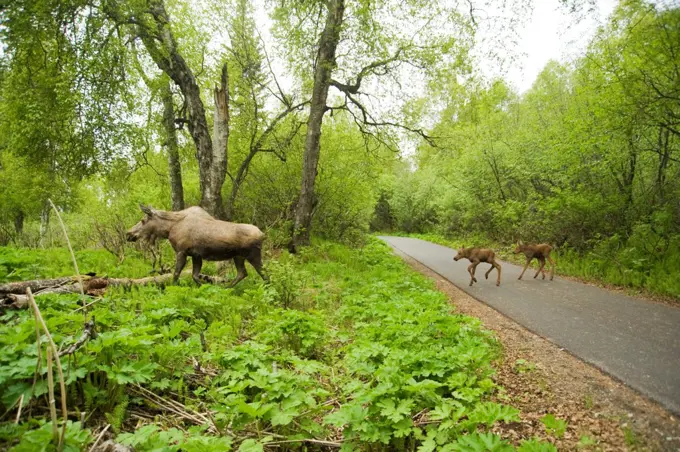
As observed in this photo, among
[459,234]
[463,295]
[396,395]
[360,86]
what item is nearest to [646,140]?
[463,295]

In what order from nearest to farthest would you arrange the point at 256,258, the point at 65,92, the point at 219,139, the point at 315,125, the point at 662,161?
1. the point at 256,258
2. the point at 65,92
3. the point at 219,139
4. the point at 662,161
5. the point at 315,125

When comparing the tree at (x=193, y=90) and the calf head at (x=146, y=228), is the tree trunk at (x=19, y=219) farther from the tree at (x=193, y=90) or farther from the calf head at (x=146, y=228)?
the calf head at (x=146, y=228)

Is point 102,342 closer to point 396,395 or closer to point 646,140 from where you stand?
point 396,395

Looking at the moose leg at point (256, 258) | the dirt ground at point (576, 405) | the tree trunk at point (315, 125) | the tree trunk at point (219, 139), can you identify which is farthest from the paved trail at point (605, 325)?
the tree trunk at point (219, 139)

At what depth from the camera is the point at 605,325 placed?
539 cm

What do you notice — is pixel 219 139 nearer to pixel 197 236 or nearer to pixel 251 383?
pixel 197 236

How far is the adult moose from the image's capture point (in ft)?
22.2

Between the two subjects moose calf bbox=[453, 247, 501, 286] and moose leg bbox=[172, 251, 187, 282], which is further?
moose calf bbox=[453, 247, 501, 286]

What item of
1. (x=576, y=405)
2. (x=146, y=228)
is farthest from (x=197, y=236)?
(x=576, y=405)

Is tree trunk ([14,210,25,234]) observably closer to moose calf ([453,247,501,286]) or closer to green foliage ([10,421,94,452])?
moose calf ([453,247,501,286])

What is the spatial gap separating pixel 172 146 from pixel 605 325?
13.9 m

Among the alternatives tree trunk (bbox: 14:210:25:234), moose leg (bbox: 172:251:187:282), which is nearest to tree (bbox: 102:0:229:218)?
moose leg (bbox: 172:251:187:282)

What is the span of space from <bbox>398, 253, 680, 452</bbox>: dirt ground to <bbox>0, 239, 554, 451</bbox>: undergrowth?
334mm

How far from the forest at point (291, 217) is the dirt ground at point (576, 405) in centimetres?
17
